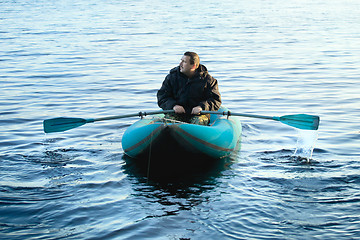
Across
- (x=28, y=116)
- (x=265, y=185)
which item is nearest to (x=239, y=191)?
(x=265, y=185)

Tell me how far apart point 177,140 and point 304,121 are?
1.70 metres

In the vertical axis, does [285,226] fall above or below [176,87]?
below

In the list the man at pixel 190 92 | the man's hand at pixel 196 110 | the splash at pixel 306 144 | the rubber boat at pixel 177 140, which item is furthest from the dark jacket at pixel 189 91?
the splash at pixel 306 144

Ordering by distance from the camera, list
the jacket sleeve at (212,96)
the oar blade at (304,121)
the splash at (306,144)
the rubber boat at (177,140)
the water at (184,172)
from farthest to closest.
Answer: the jacket sleeve at (212,96), the splash at (306,144), the oar blade at (304,121), the rubber boat at (177,140), the water at (184,172)

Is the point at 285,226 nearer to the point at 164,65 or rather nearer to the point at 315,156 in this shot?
the point at 315,156

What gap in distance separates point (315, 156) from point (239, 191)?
160 centimetres

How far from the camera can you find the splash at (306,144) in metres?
6.57

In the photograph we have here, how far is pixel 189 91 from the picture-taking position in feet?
22.1

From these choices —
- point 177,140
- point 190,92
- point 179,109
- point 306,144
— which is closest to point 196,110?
point 179,109

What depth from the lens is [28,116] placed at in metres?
8.77

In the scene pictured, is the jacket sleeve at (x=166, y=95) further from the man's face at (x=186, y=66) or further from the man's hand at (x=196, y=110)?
the man's hand at (x=196, y=110)

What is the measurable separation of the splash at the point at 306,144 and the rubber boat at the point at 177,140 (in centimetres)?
83

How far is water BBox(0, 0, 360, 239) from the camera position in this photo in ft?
15.3

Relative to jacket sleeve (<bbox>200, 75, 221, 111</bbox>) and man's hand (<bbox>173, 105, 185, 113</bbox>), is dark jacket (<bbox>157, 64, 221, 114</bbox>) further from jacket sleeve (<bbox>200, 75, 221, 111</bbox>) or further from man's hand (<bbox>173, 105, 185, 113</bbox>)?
man's hand (<bbox>173, 105, 185, 113</bbox>)
